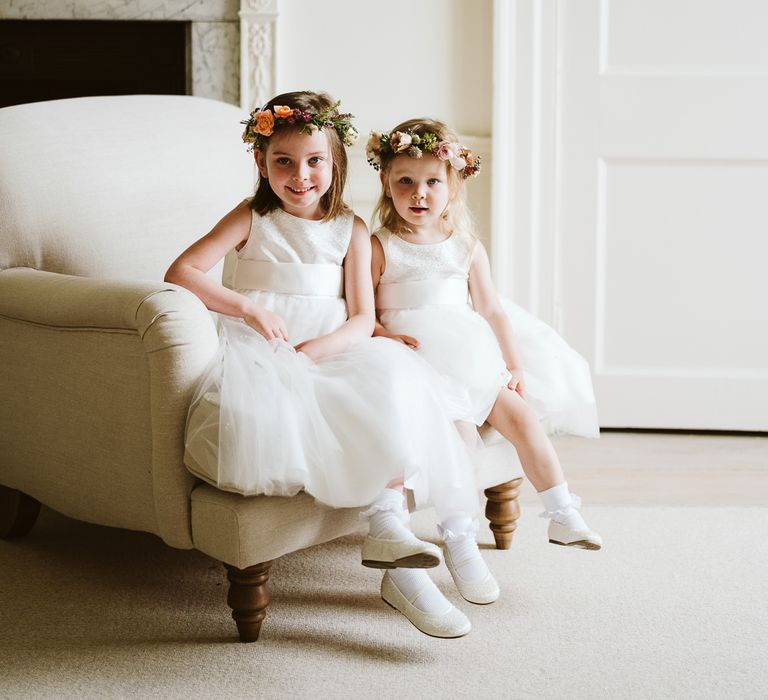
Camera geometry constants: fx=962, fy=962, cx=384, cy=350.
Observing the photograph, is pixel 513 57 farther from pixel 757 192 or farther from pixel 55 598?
pixel 55 598

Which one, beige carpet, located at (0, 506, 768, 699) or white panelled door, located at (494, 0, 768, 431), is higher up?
white panelled door, located at (494, 0, 768, 431)

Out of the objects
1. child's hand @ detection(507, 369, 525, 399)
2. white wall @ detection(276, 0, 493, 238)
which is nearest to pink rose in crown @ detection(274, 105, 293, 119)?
child's hand @ detection(507, 369, 525, 399)

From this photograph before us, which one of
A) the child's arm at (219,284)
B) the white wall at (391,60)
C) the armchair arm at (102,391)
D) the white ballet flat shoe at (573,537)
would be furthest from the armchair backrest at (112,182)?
the white ballet flat shoe at (573,537)

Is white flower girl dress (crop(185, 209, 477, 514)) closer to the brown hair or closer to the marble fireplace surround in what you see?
the brown hair

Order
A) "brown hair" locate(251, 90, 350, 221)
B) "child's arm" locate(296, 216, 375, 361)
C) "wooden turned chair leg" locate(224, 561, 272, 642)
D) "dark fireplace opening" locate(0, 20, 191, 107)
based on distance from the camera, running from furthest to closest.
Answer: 1. "dark fireplace opening" locate(0, 20, 191, 107)
2. "brown hair" locate(251, 90, 350, 221)
3. "child's arm" locate(296, 216, 375, 361)
4. "wooden turned chair leg" locate(224, 561, 272, 642)

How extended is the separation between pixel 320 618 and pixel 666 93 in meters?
2.06

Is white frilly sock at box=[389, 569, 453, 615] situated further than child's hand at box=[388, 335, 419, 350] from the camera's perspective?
No

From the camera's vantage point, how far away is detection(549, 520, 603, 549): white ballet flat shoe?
1.72 meters

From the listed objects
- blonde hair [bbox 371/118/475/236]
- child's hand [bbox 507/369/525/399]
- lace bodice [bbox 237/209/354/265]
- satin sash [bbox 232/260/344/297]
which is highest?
blonde hair [bbox 371/118/475/236]

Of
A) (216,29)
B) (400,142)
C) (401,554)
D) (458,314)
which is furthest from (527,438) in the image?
(216,29)

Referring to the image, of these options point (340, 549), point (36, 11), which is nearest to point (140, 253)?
point (340, 549)

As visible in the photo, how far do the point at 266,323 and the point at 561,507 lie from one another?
2.11 ft

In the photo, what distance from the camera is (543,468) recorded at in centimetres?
179

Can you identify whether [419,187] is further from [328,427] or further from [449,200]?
[328,427]
